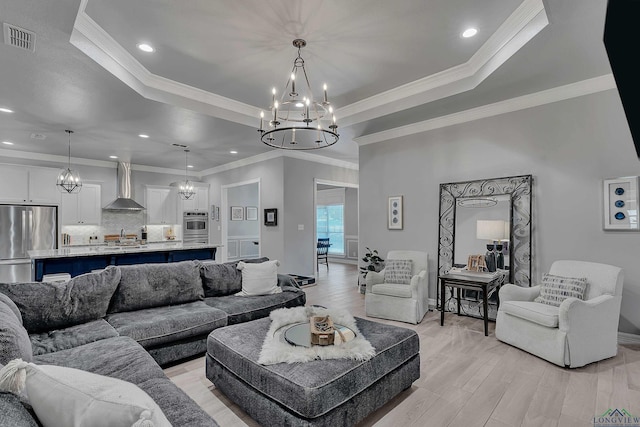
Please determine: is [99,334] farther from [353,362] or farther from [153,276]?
[353,362]

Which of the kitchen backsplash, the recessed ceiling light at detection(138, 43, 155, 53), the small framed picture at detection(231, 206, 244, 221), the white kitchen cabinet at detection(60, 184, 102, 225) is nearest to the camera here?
the recessed ceiling light at detection(138, 43, 155, 53)

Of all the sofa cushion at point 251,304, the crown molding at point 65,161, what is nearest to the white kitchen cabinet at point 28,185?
the crown molding at point 65,161

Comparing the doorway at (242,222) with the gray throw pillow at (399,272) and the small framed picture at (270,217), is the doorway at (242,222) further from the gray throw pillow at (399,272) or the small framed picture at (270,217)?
the gray throw pillow at (399,272)

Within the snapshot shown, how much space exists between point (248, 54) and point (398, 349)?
3.06m

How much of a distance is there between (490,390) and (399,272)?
2.11m

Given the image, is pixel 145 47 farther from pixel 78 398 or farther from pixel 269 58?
pixel 78 398

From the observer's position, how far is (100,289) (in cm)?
291

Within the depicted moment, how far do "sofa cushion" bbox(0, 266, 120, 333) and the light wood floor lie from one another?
2.90 feet

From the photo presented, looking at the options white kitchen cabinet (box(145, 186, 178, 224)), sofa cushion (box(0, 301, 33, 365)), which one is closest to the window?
white kitchen cabinet (box(145, 186, 178, 224))

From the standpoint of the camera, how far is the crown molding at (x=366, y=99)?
2725mm

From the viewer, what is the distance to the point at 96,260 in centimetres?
473

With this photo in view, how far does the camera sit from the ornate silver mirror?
4.00 metres

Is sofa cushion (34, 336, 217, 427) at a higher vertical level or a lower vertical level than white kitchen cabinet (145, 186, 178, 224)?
lower

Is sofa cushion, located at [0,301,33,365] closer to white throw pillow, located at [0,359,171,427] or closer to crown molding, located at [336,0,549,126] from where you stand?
white throw pillow, located at [0,359,171,427]
